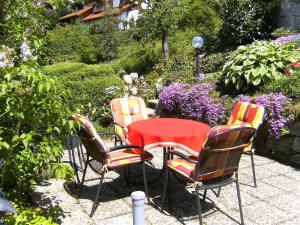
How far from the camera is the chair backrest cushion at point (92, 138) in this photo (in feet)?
13.0

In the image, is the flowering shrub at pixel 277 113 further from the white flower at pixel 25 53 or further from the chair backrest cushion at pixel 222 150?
the white flower at pixel 25 53

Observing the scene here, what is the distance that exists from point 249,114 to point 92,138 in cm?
205

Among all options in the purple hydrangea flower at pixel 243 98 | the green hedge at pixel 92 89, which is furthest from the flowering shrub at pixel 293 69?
the green hedge at pixel 92 89

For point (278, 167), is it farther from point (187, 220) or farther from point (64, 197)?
point (64, 197)

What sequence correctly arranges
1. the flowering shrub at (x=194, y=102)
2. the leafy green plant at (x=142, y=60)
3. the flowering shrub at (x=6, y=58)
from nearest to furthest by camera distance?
the flowering shrub at (x=6, y=58), the flowering shrub at (x=194, y=102), the leafy green plant at (x=142, y=60)

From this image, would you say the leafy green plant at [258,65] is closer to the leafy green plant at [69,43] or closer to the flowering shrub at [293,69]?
the flowering shrub at [293,69]

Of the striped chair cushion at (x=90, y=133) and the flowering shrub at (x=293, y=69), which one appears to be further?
the flowering shrub at (x=293, y=69)

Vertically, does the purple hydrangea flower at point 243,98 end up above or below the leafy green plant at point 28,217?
above

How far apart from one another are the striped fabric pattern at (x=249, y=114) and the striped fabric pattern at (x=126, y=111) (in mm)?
1422

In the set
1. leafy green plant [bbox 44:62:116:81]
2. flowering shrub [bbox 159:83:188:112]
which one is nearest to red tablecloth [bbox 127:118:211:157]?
flowering shrub [bbox 159:83:188:112]

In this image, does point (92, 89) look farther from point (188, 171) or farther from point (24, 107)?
point (24, 107)

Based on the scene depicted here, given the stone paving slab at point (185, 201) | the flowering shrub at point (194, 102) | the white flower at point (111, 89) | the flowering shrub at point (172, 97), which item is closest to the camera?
the stone paving slab at point (185, 201)

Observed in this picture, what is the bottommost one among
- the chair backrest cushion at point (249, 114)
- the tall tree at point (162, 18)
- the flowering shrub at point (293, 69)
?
the chair backrest cushion at point (249, 114)

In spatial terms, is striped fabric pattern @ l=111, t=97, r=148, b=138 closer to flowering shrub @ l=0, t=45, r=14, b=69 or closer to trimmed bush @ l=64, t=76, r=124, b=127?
flowering shrub @ l=0, t=45, r=14, b=69
